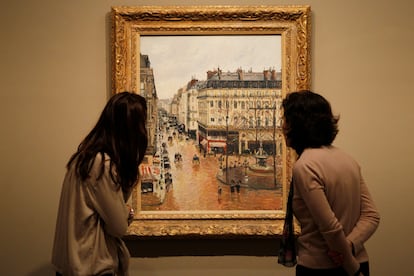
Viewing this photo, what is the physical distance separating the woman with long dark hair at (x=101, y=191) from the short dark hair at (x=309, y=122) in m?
0.55

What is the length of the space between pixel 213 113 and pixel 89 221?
100cm

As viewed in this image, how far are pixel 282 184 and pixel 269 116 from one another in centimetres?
35

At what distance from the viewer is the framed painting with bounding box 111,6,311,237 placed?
7.93 ft

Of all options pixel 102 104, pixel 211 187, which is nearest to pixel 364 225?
pixel 211 187

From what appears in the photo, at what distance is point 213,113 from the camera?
2445mm

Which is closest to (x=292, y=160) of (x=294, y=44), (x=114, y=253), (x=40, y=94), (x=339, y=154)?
(x=294, y=44)

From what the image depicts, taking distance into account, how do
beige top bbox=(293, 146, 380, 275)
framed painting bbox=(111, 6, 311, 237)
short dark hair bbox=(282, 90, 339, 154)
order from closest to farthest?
beige top bbox=(293, 146, 380, 275), short dark hair bbox=(282, 90, 339, 154), framed painting bbox=(111, 6, 311, 237)

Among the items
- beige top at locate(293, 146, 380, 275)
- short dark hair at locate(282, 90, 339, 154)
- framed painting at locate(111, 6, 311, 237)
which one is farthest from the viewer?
framed painting at locate(111, 6, 311, 237)

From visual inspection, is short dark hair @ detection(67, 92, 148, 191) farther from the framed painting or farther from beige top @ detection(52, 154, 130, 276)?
the framed painting

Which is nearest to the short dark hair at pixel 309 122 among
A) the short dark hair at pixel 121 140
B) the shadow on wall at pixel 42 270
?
the short dark hair at pixel 121 140

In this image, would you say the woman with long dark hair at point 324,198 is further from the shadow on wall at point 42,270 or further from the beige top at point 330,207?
the shadow on wall at point 42,270

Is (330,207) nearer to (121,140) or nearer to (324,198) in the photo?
(324,198)

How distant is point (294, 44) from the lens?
2414 mm

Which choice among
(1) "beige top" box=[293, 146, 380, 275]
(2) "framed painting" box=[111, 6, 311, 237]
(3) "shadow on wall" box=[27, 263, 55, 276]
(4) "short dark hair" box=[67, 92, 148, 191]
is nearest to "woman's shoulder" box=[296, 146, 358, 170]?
(1) "beige top" box=[293, 146, 380, 275]
